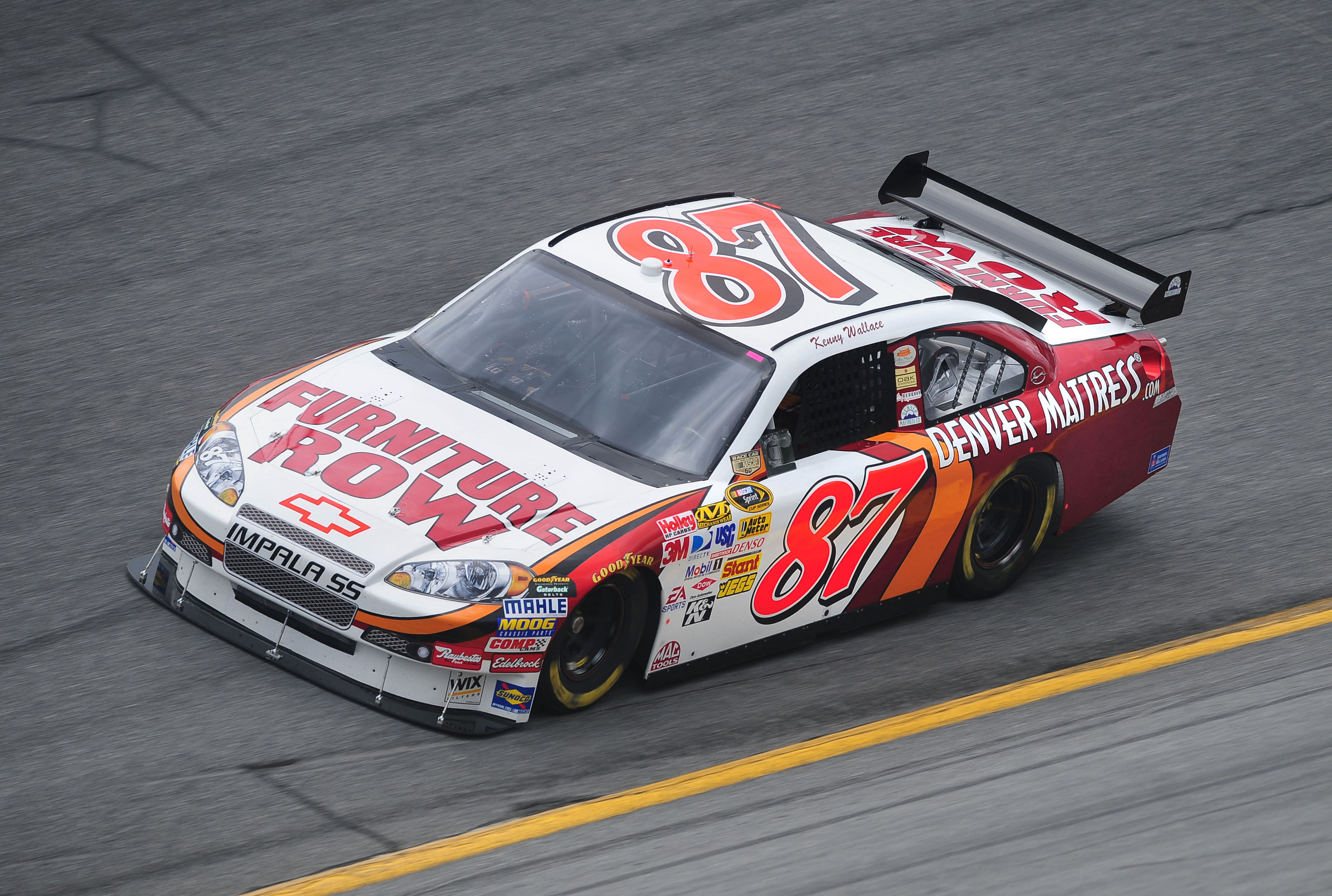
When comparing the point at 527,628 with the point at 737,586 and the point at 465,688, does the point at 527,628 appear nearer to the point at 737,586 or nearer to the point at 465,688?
the point at 465,688

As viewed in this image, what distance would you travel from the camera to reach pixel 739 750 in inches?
233

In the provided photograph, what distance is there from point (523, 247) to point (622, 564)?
15.1ft

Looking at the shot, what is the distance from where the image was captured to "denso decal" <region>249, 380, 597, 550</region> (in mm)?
5727

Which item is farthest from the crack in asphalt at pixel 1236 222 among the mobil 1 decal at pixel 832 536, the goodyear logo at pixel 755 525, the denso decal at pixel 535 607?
the denso decal at pixel 535 607

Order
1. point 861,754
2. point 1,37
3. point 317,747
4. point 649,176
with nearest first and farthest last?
1. point 317,747
2. point 861,754
3. point 649,176
4. point 1,37

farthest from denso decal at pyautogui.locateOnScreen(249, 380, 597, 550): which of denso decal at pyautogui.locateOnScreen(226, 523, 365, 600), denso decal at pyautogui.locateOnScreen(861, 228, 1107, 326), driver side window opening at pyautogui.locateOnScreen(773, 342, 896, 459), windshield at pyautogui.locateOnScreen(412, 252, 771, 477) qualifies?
denso decal at pyautogui.locateOnScreen(861, 228, 1107, 326)

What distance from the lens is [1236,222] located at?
35.6 ft

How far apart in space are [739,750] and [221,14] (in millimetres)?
8419

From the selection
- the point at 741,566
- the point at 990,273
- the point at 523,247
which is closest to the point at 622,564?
the point at 741,566

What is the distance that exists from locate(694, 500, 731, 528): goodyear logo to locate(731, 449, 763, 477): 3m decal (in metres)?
0.17

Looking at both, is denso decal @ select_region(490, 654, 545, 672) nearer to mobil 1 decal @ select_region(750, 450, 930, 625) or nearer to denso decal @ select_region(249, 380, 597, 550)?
denso decal @ select_region(249, 380, 597, 550)

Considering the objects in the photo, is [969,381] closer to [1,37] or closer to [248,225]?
[248,225]

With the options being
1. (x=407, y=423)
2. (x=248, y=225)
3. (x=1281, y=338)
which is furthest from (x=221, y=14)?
(x=1281, y=338)

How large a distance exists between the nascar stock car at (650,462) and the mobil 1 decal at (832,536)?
0.04ft
